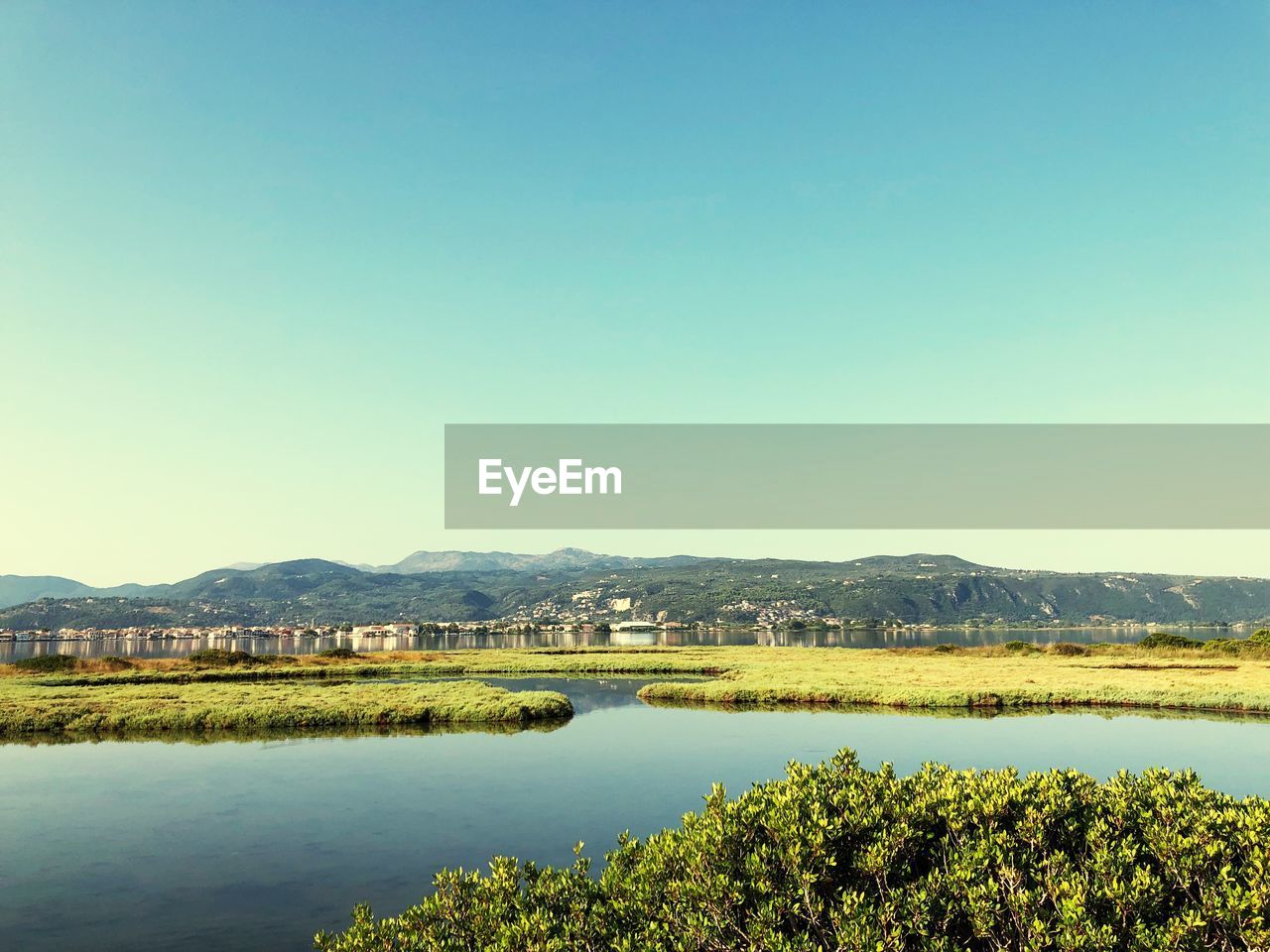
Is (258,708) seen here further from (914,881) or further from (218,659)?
(914,881)

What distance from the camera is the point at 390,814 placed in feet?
102

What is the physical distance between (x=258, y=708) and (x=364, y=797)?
1150 inches

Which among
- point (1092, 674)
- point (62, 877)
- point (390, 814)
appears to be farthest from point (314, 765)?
point (1092, 674)

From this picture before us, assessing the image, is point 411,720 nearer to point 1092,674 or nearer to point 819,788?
point 819,788

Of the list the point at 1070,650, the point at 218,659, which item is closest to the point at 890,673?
the point at 1070,650

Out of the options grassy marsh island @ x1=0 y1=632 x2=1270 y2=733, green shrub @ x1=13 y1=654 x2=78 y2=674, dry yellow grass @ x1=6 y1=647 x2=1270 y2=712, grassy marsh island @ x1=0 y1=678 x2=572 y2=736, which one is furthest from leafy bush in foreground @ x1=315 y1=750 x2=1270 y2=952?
green shrub @ x1=13 y1=654 x2=78 y2=674

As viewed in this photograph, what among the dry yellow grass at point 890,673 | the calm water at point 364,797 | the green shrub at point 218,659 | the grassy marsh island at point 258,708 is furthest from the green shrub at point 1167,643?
the green shrub at point 218,659

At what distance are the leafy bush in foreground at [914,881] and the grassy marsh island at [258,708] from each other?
46.7m

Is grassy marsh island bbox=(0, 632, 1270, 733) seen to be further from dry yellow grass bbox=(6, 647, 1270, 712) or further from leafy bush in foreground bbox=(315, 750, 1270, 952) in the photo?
leafy bush in foreground bbox=(315, 750, 1270, 952)

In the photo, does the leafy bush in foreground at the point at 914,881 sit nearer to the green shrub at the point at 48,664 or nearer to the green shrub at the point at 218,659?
the green shrub at the point at 218,659

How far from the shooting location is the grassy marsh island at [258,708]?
5441 cm

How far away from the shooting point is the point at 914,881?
12477 millimetres

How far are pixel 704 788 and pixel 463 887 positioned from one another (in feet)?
75.9

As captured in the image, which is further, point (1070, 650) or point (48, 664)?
point (1070, 650)
